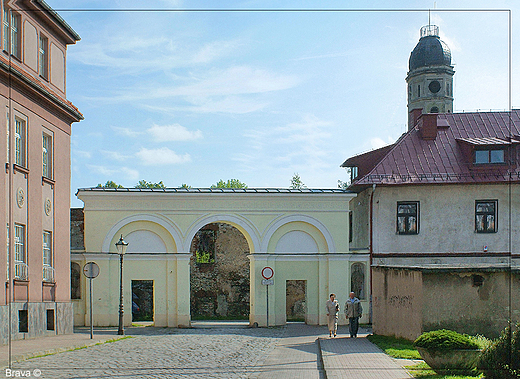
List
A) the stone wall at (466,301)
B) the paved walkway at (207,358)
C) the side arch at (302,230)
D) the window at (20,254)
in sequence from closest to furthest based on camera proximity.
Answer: the paved walkway at (207,358) → the stone wall at (466,301) → the window at (20,254) → the side arch at (302,230)

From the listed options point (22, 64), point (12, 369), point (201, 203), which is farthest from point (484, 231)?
point (12, 369)

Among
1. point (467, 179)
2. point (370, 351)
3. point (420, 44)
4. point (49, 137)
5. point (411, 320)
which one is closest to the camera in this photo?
point (370, 351)

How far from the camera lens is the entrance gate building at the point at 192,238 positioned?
2612 centimetres

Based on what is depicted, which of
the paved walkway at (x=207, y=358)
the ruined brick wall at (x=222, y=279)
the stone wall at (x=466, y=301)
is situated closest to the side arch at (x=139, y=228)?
the paved walkway at (x=207, y=358)

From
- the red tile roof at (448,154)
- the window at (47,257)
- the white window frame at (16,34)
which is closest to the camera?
the white window frame at (16,34)

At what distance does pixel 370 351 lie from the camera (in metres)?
16.0

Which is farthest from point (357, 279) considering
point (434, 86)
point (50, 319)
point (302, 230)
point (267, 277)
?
point (434, 86)

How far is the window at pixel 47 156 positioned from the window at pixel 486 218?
17918 mm

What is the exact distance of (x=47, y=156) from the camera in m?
20.2

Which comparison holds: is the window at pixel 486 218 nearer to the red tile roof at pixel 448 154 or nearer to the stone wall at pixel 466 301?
the red tile roof at pixel 448 154

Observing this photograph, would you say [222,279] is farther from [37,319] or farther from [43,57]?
[43,57]

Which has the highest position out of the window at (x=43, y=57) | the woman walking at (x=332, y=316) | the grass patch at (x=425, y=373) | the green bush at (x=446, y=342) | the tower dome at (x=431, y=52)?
the tower dome at (x=431, y=52)

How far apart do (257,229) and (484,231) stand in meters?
9.96

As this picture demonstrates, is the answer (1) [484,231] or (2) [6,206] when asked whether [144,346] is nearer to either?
(2) [6,206]
